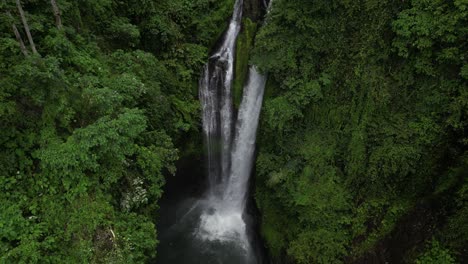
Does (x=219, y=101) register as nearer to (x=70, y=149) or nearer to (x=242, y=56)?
(x=242, y=56)

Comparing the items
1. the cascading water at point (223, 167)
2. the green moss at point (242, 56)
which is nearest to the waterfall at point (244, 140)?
the cascading water at point (223, 167)

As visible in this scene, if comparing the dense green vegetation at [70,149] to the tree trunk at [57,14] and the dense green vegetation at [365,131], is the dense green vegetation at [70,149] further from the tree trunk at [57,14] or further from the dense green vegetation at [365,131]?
the dense green vegetation at [365,131]

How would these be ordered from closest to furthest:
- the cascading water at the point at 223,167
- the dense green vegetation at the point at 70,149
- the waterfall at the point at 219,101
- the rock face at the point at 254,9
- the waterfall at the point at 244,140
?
the dense green vegetation at the point at 70,149 < the cascading water at the point at 223,167 < the waterfall at the point at 244,140 < the waterfall at the point at 219,101 < the rock face at the point at 254,9

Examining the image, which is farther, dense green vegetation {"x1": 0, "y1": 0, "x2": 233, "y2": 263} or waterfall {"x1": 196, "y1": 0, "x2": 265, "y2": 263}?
waterfall {"x1": 196, "y1": 0, "x2": 265, "y2": 263}

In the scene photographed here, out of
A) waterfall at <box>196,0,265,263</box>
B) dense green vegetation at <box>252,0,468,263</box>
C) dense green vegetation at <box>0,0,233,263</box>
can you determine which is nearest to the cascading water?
waterfall at <box>196,0,265,263</box>

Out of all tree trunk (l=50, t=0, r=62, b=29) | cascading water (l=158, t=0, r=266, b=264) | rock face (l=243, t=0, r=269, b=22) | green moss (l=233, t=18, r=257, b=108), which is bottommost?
cascading water (l=158, t=0, r=266, b=264)

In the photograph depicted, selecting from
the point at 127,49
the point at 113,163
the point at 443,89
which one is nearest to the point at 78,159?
the point at 113,163

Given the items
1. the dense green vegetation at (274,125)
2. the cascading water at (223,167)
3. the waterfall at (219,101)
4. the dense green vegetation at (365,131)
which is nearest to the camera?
the dense green vegetation at (274,125)

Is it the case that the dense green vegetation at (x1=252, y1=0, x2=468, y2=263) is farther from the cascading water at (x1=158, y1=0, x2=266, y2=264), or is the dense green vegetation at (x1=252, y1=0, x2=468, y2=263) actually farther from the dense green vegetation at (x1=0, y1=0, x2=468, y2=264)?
the cascading water at (x1=158, y1=0, x2=266, y2=264)
